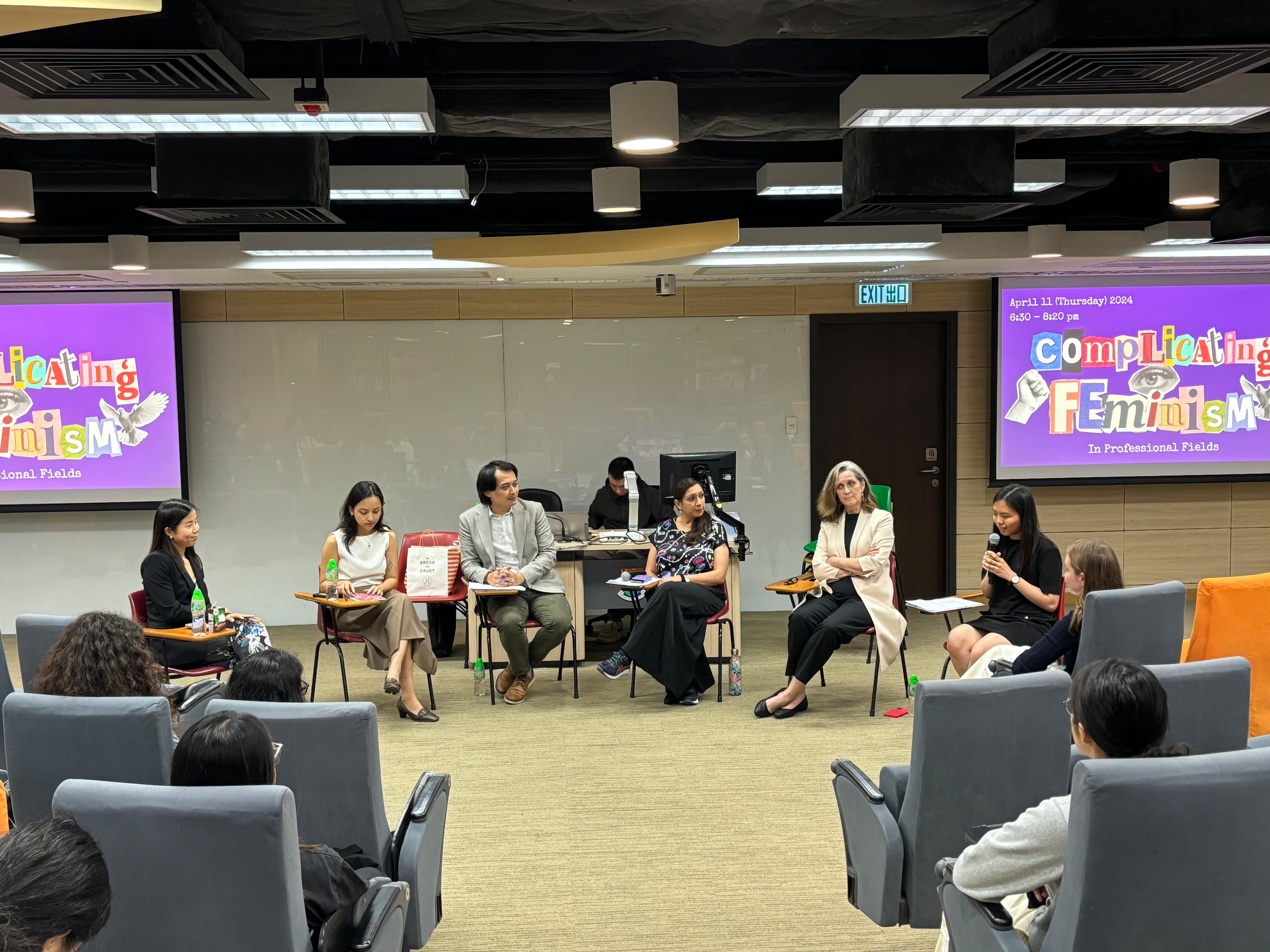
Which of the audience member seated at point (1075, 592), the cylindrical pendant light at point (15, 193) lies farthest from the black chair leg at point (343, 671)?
the audience member seated at point (1075, 592)

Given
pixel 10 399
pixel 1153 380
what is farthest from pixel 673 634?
pixel 10 399

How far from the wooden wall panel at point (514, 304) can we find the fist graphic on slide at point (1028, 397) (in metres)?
3.74

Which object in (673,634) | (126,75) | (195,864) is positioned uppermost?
(126,75)

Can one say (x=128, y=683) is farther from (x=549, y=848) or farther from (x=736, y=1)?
(x=736, y=1)

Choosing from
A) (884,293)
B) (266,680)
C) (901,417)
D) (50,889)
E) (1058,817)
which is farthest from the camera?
(901,417)

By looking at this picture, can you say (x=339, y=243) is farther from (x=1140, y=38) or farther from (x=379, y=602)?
(x=1140, y=38)

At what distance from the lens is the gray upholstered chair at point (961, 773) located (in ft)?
9.02

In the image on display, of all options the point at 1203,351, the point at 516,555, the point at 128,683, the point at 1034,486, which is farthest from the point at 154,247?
the point at 1203,351

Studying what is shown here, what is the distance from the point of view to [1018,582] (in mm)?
5121

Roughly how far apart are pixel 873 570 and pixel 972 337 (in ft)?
12.0

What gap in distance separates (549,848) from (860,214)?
3137 millimetres

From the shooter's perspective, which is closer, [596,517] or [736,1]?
[736,1]

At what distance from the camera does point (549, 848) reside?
13.3 ft

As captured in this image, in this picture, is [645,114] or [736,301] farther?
[736,301]
